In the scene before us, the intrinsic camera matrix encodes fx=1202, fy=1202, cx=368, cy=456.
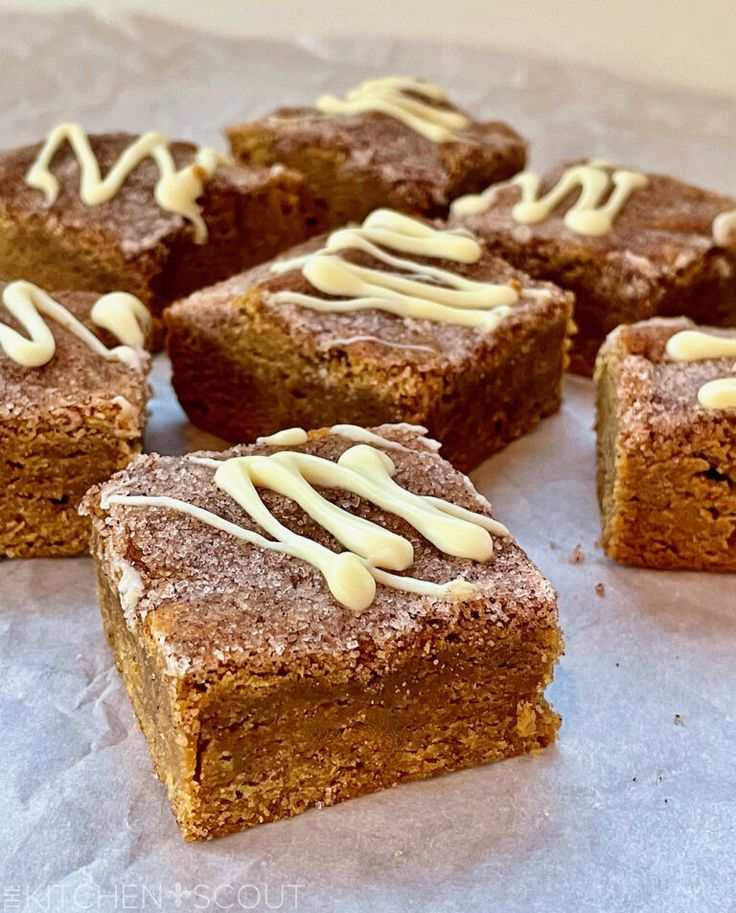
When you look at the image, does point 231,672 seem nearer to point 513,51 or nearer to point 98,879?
point 98,879

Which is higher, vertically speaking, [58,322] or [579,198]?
[579,198]

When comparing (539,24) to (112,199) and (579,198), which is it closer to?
(579,198)

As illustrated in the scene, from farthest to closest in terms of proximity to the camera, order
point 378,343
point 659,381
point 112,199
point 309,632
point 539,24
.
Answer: point 539,24 < point 112,199 < point 378,343 < point 659,381 < point 309,632

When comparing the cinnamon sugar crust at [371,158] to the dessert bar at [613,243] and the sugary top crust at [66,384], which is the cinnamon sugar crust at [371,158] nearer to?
the dessert bar at [613,243]

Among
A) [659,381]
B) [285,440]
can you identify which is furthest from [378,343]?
[659,381]

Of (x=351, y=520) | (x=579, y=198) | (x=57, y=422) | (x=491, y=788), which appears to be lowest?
(x=491, y=788)

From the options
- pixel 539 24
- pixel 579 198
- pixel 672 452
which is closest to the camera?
pixel 672 452

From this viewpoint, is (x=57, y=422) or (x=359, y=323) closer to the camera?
(x=57, y=422)

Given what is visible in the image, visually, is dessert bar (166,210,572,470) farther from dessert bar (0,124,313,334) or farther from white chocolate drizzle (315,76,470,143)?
white chocolate drizzle (315,76,470,143)

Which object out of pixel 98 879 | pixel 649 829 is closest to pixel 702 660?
pixel 649 829
